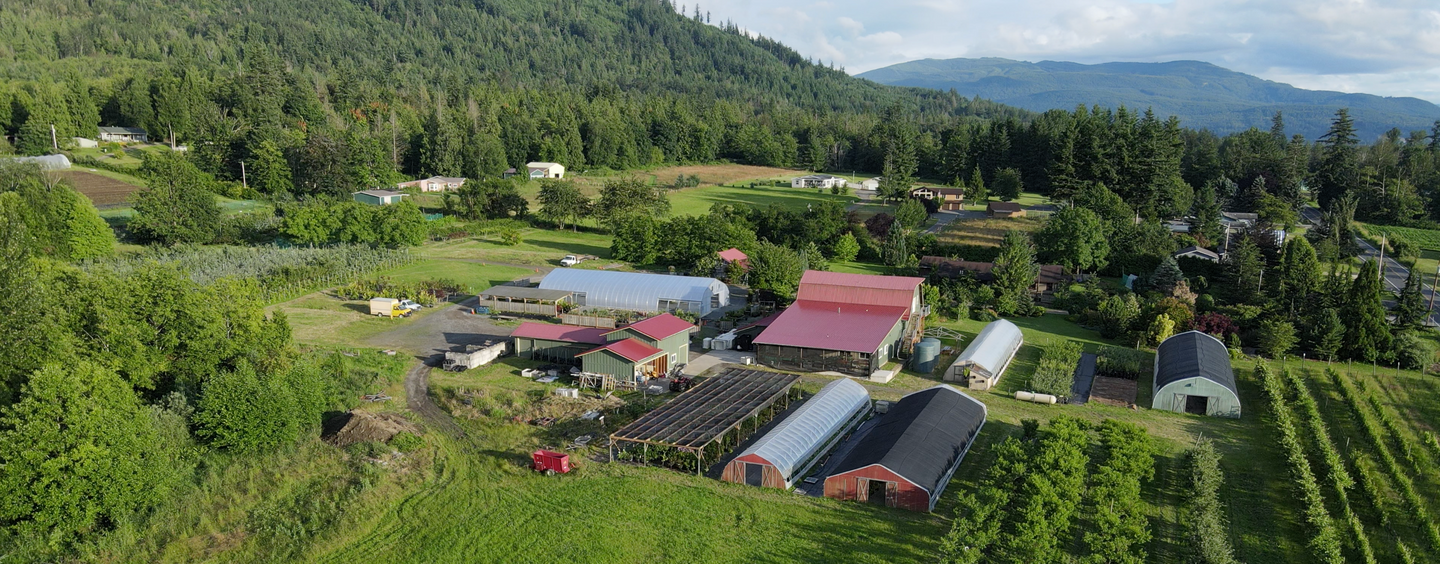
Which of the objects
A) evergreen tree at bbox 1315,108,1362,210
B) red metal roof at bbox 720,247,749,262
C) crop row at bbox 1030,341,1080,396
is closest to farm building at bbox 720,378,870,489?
crop row at bbox 1030,341,1080,396

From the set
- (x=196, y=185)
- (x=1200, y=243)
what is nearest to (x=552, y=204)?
(x=196, y=185)

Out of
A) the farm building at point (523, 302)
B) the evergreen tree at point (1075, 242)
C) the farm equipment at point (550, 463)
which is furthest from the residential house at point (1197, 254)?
the farm equipment at point (550, 463)

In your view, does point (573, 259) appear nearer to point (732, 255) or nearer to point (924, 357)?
point (732, 255)

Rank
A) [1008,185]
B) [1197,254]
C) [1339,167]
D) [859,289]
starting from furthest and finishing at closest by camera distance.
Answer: [1008,185], [1339,167], [1197,254], [859,289]

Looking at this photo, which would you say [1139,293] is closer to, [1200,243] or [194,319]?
[1200,243]

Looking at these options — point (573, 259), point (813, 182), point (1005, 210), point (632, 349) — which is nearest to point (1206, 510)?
point (632, 349)

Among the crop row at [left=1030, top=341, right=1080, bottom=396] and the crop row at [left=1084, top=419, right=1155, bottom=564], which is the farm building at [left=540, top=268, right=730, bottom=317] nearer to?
the crop row at [left=1030, top=341, right=1080, bottom=396]

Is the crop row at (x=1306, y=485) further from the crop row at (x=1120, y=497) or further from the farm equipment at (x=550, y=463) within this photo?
the farm equipment at (x=550, y=463)
